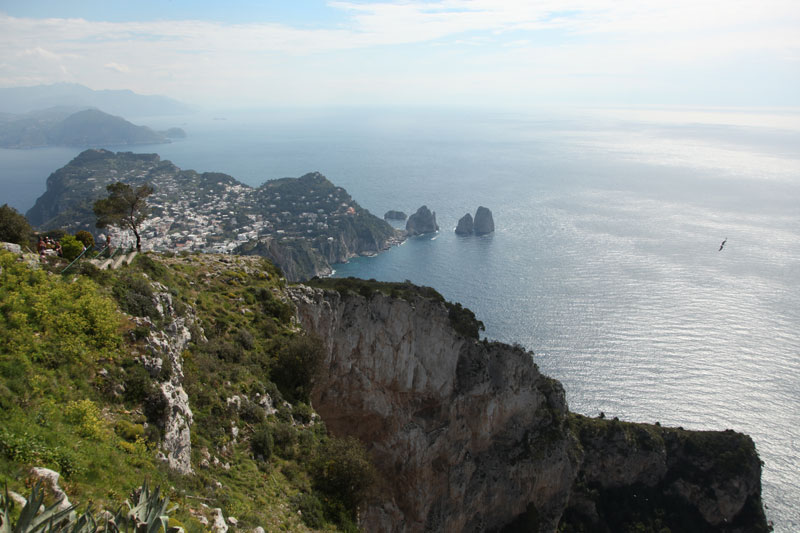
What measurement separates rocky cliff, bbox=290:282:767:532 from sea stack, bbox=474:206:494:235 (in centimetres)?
8673

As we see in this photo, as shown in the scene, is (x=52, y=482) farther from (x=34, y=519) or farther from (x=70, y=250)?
(x=70, y=250)

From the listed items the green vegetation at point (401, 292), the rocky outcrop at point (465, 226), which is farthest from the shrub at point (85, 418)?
the rocky outcrop at point (465, 226)

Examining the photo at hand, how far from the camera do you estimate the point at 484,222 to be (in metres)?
126

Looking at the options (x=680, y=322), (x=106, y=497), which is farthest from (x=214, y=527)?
(x=680, y=322)

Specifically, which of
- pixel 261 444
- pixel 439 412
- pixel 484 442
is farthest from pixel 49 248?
pixel 484 442

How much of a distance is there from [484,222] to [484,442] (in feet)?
319

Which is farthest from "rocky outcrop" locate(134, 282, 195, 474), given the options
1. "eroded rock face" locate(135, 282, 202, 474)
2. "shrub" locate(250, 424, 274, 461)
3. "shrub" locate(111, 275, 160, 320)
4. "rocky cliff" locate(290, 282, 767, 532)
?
"rocky cliff" locate(290, 282, 767, 532)

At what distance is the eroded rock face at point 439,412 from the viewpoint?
29.2 metres

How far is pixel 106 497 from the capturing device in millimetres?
8914

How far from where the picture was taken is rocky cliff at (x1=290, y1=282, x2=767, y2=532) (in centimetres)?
2947

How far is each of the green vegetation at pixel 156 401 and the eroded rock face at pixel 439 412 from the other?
7145mm

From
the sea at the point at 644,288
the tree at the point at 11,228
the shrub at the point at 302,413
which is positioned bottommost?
the sea at the point at 644,288

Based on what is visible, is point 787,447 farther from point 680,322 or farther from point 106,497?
point 106,497

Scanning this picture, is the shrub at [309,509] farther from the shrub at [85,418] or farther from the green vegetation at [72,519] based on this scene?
the green vegetation at [72,519]
